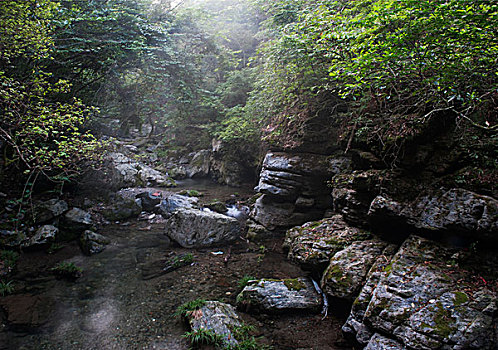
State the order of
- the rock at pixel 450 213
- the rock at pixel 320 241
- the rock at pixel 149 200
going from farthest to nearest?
1. the rock at pixel 149 200
2. the rock at pixel 320 241
3. the rock at pixel 450 213

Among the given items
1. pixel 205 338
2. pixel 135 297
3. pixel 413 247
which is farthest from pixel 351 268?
pixel 135 297

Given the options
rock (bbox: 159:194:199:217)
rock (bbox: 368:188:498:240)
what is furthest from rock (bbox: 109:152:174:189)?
rock (bbox: 368:188:498:240)

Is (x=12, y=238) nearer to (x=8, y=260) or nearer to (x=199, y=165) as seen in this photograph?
(x=8, y=260)

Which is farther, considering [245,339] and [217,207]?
[217,207]

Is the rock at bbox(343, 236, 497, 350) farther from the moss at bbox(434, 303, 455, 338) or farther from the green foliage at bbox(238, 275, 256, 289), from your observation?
the green foliage at bbox(238, 275, 256, 289)

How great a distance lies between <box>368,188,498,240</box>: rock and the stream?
2627 millimetres

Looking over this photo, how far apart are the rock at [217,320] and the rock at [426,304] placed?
2.19m

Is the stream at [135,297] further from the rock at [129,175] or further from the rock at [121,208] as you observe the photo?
the rock at [129,175]

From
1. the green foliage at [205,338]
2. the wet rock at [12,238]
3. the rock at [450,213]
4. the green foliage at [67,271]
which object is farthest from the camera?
the wet rock at [12,238]

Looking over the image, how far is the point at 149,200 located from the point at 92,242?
4.42 meters

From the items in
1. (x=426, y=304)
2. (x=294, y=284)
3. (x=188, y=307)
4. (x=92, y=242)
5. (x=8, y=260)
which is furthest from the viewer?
(x=92, y=242)

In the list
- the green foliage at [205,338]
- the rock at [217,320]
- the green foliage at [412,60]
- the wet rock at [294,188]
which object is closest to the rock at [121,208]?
the wet rock at [294,188]

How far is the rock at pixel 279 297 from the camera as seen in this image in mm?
5531

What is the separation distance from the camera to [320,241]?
23.2 feet
